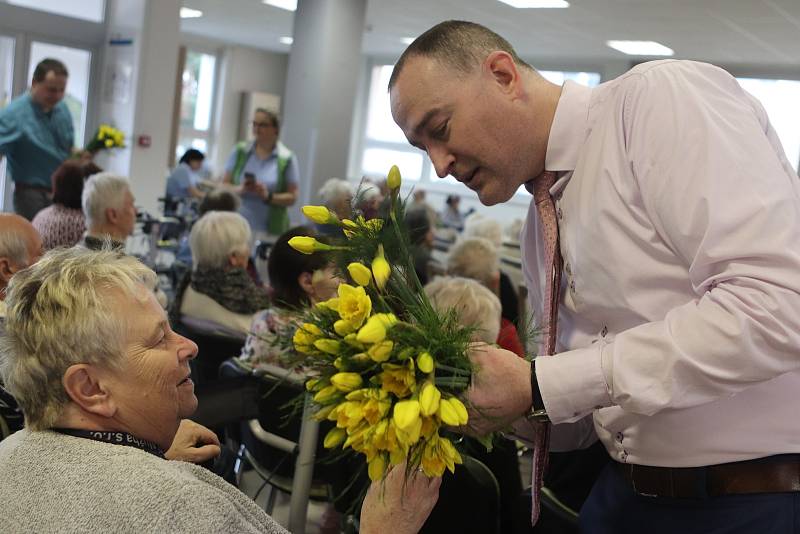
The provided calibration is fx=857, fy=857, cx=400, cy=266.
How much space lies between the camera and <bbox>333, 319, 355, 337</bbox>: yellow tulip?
1.20 m

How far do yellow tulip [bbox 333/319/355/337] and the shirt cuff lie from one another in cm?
32

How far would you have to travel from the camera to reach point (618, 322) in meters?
1.48

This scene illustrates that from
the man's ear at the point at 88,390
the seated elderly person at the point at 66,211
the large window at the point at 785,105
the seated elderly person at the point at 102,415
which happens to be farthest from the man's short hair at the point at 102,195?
the large window at the point at 785,105

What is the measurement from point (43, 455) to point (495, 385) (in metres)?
0.74

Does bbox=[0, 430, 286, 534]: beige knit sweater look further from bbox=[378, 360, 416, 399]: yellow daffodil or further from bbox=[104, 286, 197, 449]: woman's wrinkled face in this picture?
bbox=[378, 360, 416, 399]: yellow daffodil

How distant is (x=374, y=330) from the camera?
1.16 meters

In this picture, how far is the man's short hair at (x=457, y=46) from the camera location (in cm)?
154

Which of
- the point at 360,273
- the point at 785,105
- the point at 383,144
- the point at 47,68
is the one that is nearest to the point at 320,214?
the point at 360,273

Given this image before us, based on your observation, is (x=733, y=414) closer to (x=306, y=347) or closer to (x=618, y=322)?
(x=618, y=322)

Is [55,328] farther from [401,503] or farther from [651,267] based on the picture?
[651,267]

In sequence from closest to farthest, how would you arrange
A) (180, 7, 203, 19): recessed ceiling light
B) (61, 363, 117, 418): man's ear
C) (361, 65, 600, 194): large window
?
(61, 363, 117, 418): man's ear
(180, 7, 203, 19): recessed ceiling light
(361, 65, 600, 194): large window

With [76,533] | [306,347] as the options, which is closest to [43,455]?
[76,533]

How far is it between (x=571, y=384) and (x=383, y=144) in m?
18.3

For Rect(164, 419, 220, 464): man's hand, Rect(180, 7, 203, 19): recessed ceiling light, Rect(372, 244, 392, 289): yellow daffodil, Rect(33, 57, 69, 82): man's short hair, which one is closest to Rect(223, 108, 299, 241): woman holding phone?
Rect(33, 57, 69, 82): man's short hair
